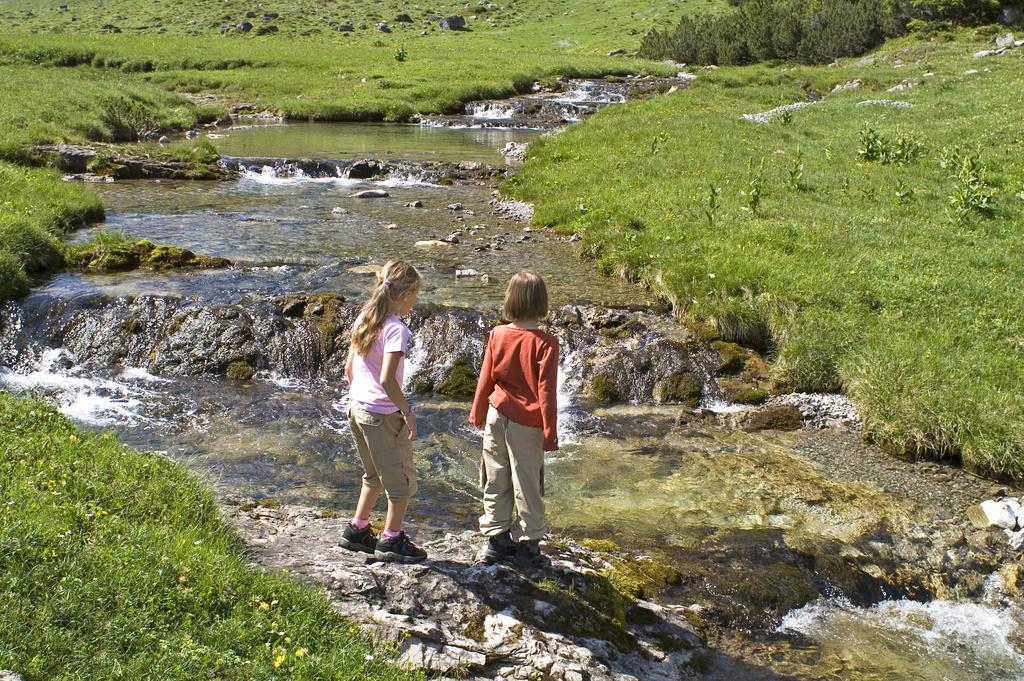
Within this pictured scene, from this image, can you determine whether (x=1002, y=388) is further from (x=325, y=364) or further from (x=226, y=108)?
(x=226, y=108)

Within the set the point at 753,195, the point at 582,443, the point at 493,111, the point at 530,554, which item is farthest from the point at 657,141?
the point at 493,111

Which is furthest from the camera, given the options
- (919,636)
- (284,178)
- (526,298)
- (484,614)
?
(284,178)

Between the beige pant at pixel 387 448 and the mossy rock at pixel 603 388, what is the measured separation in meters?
7.64

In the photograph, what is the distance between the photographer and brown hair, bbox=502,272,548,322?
7812 mm

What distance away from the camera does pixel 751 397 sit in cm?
1456

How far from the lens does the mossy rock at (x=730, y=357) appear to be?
15.4m

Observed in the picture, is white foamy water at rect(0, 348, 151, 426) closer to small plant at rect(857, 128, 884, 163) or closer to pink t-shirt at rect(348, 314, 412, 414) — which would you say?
pink t-shirt at rect(348, 314, 412, 414)

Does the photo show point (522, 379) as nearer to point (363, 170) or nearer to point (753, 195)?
point (753, 195)

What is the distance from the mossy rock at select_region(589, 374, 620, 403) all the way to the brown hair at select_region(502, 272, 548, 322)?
24.3 ft

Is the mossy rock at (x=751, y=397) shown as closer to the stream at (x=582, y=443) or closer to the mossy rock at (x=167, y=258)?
the stream at (x=582, y=443)

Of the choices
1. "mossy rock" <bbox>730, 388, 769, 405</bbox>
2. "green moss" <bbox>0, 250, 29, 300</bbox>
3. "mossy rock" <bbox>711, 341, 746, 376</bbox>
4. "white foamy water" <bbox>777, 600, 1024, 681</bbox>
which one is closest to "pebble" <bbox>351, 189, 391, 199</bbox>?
"green moss" <bbox>0, 250, 29, 300</bbox>

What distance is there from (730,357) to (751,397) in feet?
3.79

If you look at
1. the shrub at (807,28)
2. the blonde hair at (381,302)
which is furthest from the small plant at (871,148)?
the shrub at (807,28)

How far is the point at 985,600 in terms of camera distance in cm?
955
